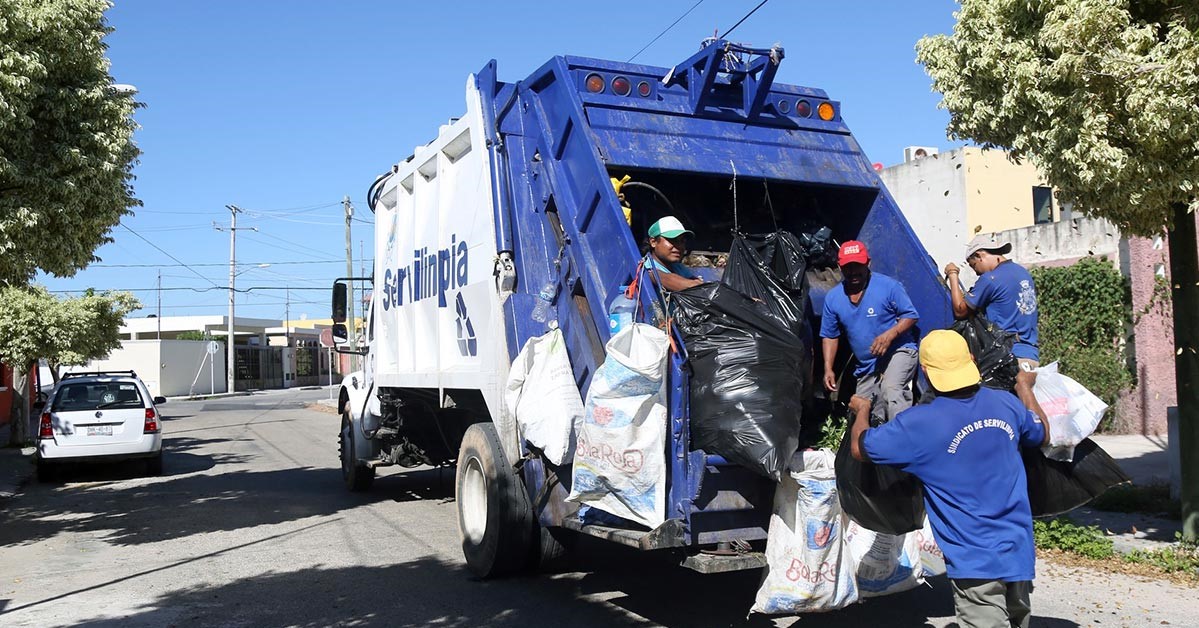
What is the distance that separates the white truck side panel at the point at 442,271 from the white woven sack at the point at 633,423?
1.62 m

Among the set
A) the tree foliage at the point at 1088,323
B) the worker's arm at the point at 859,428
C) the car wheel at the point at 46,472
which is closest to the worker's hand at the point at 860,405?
the worker's arm at the point at 859,428

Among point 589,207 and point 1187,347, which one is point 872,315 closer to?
point 589,207

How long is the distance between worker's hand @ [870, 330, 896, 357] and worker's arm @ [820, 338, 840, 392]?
0.26 m

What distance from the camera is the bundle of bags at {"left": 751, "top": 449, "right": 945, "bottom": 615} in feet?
14.2

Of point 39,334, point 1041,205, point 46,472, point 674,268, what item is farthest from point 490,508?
point 1041,205

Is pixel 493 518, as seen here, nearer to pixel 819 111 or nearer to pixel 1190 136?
pixel 819 111

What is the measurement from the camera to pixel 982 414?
3643mm

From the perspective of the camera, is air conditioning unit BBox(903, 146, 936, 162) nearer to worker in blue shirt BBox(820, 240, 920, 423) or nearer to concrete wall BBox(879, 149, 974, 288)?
concrete wall BBox(879, 149, 974, 288)

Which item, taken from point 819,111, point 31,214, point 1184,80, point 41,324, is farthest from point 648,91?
point 41,324

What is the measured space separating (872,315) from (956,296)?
0.59 metres

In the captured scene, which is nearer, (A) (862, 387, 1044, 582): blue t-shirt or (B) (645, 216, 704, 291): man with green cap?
(A) (862, 387, 1044, 582): blue t-shirt

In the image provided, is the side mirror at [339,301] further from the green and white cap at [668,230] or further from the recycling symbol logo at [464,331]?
the green and white cap at [668,230]

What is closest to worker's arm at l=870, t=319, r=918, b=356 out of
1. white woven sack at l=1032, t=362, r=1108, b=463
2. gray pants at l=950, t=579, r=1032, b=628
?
white woven sack at l=1032, t=362, r=1108, b=463

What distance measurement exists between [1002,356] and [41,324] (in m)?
18.2
